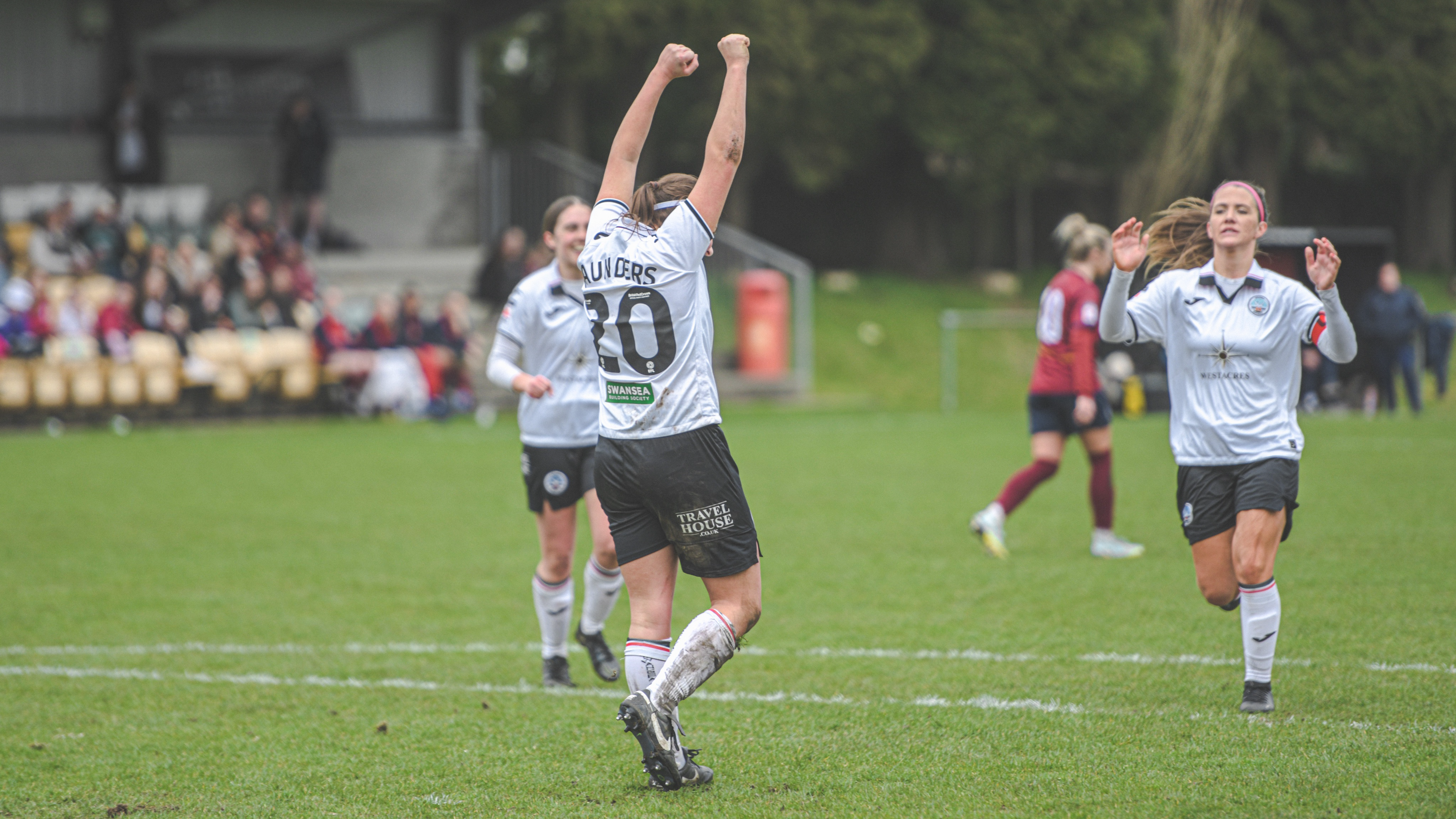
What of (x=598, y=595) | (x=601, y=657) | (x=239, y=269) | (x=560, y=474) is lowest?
(x=601, y=657)

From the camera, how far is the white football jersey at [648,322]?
4.55 meters

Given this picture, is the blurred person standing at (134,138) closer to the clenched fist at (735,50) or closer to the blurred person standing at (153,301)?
the blurred person standing at (153,301)

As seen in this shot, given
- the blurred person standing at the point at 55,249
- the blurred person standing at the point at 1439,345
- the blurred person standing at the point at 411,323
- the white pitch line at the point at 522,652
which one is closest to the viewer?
the white pitch line at the point at 522,652

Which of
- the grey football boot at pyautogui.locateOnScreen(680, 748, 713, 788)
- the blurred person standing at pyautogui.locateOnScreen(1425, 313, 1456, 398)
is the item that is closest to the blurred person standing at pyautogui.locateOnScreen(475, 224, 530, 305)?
the blurred person standing at pyautogui.locateOnScreen(1425, 313, 1456, 398)

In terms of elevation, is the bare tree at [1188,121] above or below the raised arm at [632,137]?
above

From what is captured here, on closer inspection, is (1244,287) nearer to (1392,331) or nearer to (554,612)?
(554,612)

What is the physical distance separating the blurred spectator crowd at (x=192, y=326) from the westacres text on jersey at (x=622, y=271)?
49.0 ft

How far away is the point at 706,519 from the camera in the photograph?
4602 mm

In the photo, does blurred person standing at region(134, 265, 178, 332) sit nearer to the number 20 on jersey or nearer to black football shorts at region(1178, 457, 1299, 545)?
the number 20 on jersey

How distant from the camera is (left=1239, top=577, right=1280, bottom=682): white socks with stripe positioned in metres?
5.57

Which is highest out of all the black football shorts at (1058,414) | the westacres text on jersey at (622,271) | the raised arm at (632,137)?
the raised arm at (632,137)

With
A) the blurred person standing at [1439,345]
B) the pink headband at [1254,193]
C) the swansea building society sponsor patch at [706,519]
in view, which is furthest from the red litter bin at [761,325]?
the swansea building society sponsor patch at [706,519]

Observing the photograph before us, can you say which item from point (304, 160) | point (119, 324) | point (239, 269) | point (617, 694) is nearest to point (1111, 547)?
point (617, 694)

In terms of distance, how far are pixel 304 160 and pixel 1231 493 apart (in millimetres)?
19851
